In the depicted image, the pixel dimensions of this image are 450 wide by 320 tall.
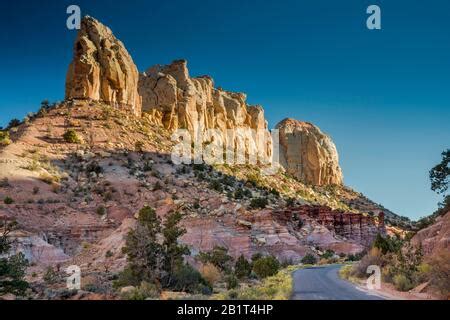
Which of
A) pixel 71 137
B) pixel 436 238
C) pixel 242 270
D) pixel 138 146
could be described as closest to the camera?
pixel 436 238

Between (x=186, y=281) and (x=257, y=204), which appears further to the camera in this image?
(x=257, y=204)

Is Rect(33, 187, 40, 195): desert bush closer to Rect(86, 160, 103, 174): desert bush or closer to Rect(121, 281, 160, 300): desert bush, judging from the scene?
Rect(86, 160, 103, 174): desert bush

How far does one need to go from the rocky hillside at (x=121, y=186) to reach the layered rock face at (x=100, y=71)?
0.14m

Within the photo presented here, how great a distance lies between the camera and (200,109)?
8475 centimetres

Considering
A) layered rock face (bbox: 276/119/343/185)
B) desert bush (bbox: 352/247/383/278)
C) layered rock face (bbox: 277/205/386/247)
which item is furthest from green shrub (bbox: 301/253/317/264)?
layered rock face (bbox: 276/119/343/185)

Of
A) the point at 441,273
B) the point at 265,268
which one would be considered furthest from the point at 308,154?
the point at 441,273

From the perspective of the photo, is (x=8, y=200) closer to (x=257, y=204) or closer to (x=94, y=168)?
(x=94, y=168)

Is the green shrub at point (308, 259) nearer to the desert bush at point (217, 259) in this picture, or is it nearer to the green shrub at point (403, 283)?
the desert bush at point (217, 259)

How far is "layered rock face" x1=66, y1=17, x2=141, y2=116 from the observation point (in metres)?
60.5

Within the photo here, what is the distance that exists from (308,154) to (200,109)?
A: 41.4 meters

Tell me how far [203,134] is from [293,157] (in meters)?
→ 39.0

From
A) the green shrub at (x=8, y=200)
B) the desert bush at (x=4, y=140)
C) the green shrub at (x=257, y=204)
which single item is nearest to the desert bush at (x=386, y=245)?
the green shrub at (x=257, y=204)
